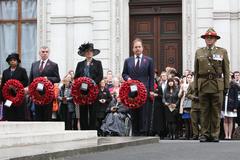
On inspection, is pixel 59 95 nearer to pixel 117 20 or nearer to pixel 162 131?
pixel 162 131

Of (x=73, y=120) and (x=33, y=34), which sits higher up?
(x=33, y=34)

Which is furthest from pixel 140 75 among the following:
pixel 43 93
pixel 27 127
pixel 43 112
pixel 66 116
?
pixel 66 116

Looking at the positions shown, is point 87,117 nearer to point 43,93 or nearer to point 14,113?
point 43,93

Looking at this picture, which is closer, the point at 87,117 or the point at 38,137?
the point at 38,137

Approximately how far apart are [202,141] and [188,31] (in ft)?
29.6

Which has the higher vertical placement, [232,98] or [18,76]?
[18,76]

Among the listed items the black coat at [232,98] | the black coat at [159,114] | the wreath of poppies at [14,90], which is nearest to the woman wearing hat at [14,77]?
the wreath of poppies at [14,90]

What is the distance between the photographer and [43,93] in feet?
43.2

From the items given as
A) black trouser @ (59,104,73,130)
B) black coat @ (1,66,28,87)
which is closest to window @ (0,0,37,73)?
black trouser @ (59,104,73,130)

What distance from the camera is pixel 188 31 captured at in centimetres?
2050

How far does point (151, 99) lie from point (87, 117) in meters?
1.32

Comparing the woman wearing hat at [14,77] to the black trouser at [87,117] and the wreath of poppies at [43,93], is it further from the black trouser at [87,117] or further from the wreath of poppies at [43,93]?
the black trouser at [87,117]

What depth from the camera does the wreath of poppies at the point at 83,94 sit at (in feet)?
42.4

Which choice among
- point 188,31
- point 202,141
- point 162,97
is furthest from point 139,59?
point 188,31
